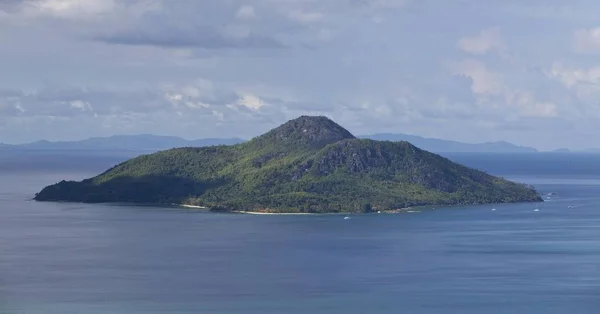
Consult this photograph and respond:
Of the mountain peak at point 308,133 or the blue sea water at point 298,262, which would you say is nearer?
the blue sea water at point 298,262

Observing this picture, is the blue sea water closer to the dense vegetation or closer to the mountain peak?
the dense vegetation

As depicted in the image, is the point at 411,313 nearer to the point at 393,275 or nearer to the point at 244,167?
the point at 393,275

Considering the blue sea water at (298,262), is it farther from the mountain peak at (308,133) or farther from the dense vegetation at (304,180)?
the mountain peak at (308,133)

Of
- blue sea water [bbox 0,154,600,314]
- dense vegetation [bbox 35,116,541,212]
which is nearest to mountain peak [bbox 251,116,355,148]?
dense vegetation [bbox 35,116,541,212]

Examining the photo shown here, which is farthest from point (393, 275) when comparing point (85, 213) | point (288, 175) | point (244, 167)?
point (244, 167)

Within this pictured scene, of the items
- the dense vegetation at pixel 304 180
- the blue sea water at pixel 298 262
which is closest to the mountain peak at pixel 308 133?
the dense vegetation at pixel 304 180
